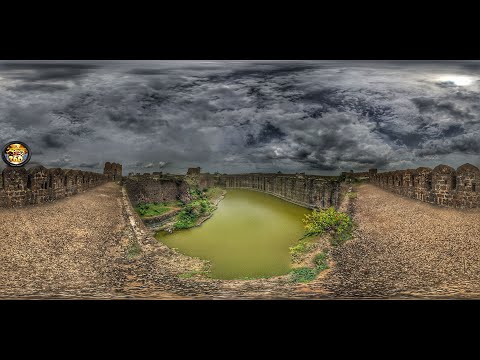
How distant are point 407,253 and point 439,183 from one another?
1.01m

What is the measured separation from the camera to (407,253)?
23.4 ft

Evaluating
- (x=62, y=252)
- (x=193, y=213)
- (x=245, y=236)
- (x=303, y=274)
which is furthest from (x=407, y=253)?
(x=62, y=252)

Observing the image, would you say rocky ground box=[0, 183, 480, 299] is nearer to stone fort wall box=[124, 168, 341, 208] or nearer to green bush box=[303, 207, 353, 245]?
green bush box=[303, 207, 353, 245]

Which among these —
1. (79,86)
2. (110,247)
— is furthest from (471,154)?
(79,86)

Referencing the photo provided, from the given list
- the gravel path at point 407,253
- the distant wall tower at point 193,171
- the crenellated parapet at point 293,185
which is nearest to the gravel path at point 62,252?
the distant wall tower at point 193,171

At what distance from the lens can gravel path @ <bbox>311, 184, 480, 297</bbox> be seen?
7.11 meters

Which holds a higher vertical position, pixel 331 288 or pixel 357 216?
pixel 357 216

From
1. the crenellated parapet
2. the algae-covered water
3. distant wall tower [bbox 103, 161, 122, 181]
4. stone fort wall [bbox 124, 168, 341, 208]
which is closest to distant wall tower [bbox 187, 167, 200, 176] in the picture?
stone fort wall [bbox 124, 168, 341, 208]

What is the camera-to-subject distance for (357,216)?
7250 mm

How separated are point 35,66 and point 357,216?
16.5 ft

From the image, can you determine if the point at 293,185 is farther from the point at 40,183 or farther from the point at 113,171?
the point at 40,183

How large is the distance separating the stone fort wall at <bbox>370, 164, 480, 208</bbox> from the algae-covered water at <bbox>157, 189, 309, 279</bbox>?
125 cm

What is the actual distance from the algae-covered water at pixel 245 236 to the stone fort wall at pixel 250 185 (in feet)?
0.41

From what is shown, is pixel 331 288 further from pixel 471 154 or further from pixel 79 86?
pixel 79 86
